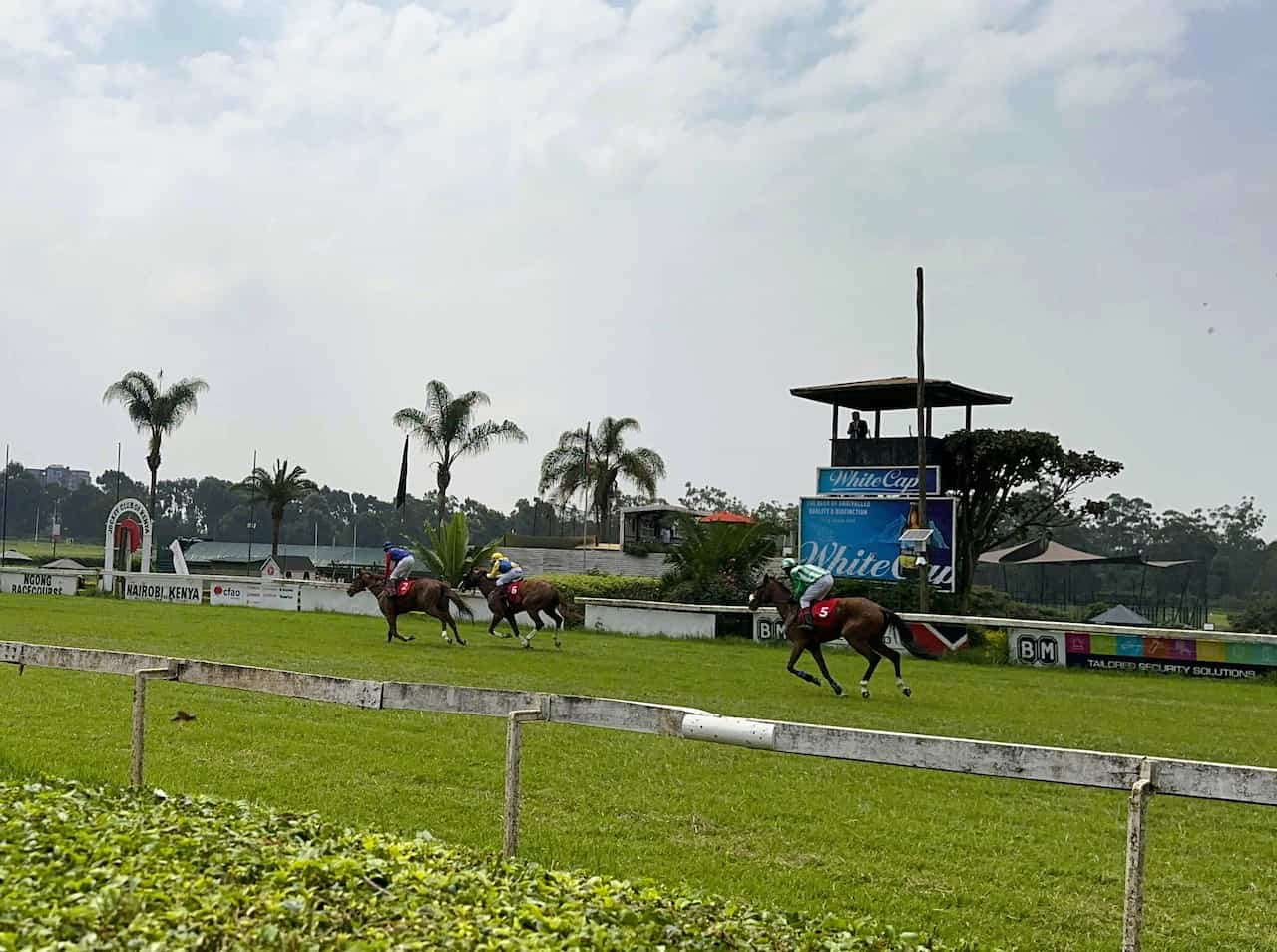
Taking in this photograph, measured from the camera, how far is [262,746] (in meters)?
9.08

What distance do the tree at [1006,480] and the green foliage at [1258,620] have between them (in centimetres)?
754

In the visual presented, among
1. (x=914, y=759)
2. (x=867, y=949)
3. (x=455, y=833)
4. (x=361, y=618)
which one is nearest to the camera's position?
(x=867, y=949)

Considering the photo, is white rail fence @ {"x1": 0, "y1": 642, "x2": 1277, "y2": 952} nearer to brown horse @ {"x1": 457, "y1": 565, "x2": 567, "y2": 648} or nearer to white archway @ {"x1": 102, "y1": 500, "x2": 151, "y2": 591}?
brown horse @ {"x1": 457, "y1": 565, "x2": 567, "y2": 648}

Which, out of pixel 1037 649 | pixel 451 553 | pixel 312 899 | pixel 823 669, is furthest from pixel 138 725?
pixel 451 553

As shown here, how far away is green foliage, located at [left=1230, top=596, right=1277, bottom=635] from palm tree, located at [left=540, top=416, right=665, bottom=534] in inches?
1004

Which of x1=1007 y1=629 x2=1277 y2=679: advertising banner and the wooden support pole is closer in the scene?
x1=1007 y1=629 x2=1277 y2=679: advertising banner

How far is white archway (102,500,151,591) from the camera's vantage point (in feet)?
121

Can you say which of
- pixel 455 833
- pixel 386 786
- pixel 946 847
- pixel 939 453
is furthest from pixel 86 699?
pixel 939 453

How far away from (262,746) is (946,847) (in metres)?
4.74

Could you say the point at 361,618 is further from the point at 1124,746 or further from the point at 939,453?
the point at 1124,746

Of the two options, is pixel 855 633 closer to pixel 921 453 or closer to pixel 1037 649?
pixel 1037 649

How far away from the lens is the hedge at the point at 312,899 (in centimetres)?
369

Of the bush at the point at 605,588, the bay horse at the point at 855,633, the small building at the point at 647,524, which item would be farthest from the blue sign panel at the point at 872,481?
the small building at the point at 647,524

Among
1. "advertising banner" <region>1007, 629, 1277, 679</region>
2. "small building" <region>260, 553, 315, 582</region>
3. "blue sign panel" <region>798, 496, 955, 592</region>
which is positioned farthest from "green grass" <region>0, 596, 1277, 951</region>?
"small building" <region>260, 553, 315, 582</region>
